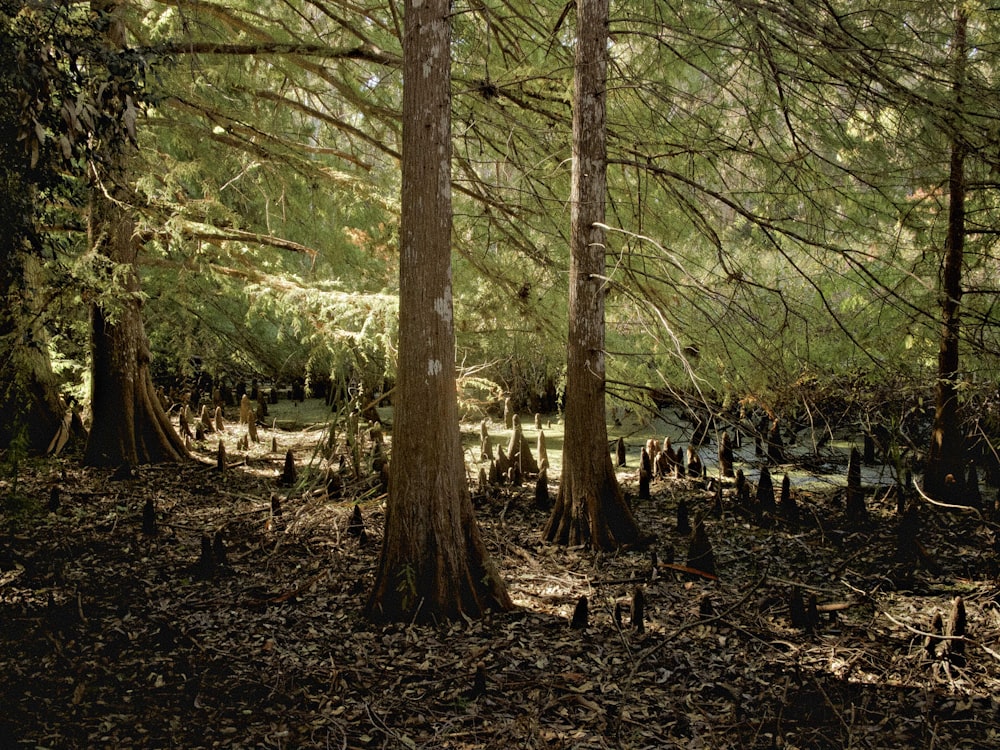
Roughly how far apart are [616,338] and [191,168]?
566cm

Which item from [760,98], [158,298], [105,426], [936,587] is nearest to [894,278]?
[760,98]

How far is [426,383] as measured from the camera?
4.69 meters

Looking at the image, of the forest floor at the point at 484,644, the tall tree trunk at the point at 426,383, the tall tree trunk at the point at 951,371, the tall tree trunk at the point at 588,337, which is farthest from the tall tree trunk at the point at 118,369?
the tall tree trunk at the point at 951,371

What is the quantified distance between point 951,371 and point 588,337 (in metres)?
3.64

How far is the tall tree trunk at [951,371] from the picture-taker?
668 cm

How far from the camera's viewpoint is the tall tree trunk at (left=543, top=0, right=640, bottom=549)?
6.03 meters

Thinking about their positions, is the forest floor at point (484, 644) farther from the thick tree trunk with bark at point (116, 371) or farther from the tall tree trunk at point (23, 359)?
the thick tree trunk with bark at point (116, 371)

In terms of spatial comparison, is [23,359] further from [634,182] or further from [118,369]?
[634,182]

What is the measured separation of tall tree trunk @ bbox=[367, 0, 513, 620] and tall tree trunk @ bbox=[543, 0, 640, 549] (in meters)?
Result: 1.70

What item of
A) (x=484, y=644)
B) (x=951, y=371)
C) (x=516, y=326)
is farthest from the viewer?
(x=516, y=326)

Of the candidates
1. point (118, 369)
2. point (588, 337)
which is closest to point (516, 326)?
point (588, 337)

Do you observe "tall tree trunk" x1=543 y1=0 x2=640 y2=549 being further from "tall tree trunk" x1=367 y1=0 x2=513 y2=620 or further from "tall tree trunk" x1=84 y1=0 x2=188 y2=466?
"tall tree trunk" x1=84 y1=0 x2=188 y2=466

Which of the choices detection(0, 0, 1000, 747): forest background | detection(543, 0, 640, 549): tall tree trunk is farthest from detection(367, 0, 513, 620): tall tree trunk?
detection(543, 0, 640, 549): tall tree trunk

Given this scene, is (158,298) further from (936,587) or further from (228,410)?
(936,587)
